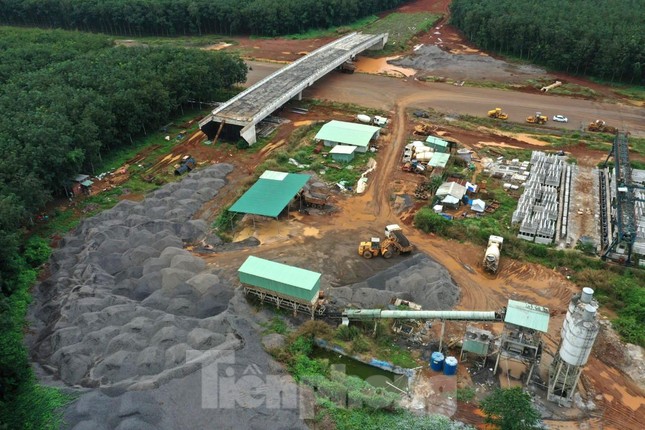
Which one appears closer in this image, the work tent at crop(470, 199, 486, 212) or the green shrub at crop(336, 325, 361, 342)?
the green shrub at crop(336, 325, 361, 342)

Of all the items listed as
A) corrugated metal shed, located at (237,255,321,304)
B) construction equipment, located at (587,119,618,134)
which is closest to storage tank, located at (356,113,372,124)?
construction equipment, located at (587,119,618,134)

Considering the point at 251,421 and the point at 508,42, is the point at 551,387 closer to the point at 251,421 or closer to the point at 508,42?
the point at 251,421

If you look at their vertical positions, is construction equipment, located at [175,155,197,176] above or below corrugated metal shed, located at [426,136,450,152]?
below

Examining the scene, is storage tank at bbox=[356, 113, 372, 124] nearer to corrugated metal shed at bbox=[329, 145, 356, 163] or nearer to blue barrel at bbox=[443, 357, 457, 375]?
corrugated metal shed at bbox=[329, 145, 356, 163]

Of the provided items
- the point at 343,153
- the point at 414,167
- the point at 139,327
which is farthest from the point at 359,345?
the point at 343,153

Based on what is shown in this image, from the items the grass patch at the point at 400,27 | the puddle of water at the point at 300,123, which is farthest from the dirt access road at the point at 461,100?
the grass patch at the point at 400,27

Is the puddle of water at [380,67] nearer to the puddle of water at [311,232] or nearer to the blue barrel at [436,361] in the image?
the puddle of water at [311,232]
